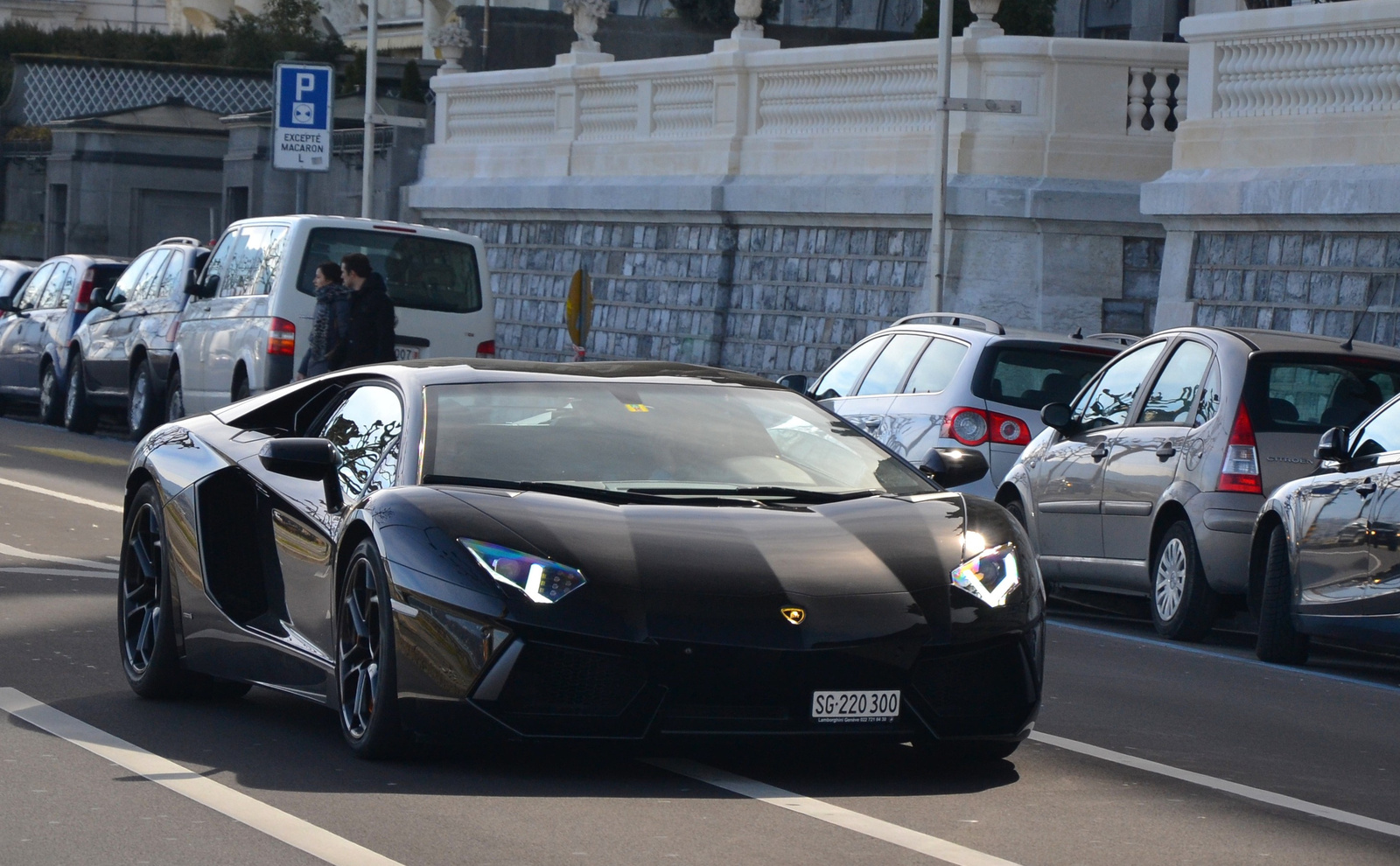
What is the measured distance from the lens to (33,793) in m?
6.64

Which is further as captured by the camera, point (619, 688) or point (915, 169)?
point (915, 169)

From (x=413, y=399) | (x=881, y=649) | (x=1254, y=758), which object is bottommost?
(x=1254, y=758)

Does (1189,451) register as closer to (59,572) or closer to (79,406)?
(59,572)

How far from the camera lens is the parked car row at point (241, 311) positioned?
20.0 metres

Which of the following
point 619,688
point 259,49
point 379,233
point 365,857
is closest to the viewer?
point 365,857

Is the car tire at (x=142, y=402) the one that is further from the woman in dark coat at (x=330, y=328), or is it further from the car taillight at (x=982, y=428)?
the car taillight at (x=982, y=428)

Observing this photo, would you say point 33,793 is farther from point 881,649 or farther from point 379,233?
point 379,233

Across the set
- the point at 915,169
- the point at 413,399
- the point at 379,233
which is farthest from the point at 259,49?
the point at 413,399

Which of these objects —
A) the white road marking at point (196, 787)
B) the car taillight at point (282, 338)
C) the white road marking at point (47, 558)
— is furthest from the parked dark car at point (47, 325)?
the white road marking at point (196, 787)

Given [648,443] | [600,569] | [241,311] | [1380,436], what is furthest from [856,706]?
[241,311]

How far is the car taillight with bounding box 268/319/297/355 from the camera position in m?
19.9

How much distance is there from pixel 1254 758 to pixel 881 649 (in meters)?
1.84

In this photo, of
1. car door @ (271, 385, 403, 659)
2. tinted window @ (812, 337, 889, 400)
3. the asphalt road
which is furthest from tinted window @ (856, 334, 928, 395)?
car door @ (271, 385, 403, 659)

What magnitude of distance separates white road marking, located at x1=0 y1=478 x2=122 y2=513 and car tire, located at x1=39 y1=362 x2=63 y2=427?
814 centimetres
